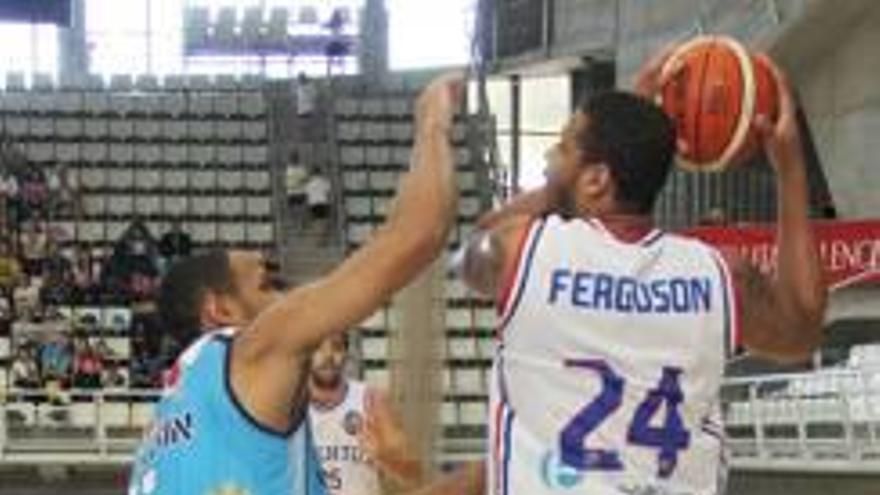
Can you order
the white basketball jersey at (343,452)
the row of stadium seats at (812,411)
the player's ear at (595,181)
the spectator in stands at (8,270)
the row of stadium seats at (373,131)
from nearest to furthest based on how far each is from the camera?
the player's ear at (595,181) → the white basketball jersey at (343,452) → the row of stadium seats at (812,411) → the spectator in stands at (8,270) → the row of stadium seats at (373,131)

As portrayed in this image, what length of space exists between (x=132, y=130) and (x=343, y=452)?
2022cm

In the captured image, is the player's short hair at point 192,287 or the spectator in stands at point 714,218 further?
the spectator in stands at point 714,218

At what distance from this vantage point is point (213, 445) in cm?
328

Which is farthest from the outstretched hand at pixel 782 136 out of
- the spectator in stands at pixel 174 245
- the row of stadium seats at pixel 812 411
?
the spectator in stands at pixel 174 245

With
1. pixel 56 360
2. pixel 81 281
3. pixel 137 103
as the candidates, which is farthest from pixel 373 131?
pixel 56 360

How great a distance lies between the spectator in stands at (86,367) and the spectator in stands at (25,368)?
0.40 meters

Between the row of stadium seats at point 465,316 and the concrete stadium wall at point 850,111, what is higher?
the concrete stadium wall at point 850,111

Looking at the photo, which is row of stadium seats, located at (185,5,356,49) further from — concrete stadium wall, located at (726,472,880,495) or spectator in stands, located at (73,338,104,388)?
concrete stadium wall, located at (726,472,880,495)

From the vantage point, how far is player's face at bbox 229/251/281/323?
11.9ft

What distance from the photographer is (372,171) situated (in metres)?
24.7

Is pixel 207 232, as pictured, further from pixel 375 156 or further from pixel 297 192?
pixel 375 156

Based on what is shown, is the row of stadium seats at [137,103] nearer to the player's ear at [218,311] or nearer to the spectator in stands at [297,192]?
the spectator in stands at [297,192]

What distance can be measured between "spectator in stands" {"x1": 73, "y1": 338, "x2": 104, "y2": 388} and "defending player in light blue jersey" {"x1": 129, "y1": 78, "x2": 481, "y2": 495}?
51.9ft

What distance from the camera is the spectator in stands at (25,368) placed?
18.9m
